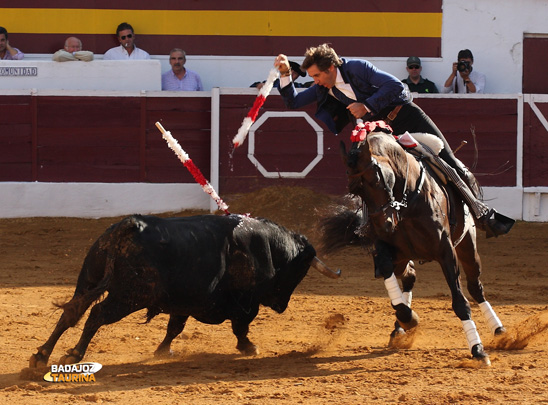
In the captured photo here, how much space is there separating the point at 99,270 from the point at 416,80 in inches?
257

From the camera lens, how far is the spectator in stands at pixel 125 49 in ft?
33.7

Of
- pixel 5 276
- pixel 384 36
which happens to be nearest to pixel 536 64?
pixel 384 36

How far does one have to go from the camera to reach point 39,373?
405 cm

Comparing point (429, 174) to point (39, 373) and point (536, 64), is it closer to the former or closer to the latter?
point (39, 373)

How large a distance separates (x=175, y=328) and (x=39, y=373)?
90cm

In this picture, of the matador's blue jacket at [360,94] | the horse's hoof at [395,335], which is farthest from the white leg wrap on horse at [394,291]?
the matador's blue jacket at [360,94]

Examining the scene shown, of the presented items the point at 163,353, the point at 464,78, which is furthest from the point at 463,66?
the point at 163,353

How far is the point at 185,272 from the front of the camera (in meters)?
4.34

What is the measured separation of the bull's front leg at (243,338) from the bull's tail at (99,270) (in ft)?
2.64

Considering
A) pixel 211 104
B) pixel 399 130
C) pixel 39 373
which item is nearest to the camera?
pixel 39 373

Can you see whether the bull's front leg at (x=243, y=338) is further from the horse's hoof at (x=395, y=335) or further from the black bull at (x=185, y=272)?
the horse's hoof at (x=395, y=335)

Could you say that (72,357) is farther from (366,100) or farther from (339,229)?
(366,100)

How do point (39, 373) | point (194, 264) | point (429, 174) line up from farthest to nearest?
1. point (429, 174)
2. point (194, 264)
3. point (39, 373)

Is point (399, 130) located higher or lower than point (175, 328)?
higher
